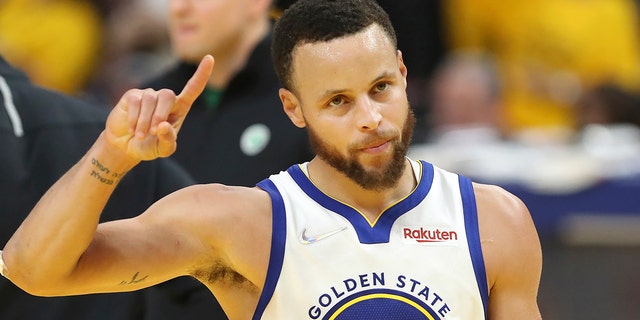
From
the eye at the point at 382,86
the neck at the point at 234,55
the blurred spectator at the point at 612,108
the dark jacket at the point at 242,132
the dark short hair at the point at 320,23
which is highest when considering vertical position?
the dark short hair at the point at 320,23

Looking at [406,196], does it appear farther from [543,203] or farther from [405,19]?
[405,19]

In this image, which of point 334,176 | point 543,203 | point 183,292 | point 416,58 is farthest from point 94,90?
point 334,176

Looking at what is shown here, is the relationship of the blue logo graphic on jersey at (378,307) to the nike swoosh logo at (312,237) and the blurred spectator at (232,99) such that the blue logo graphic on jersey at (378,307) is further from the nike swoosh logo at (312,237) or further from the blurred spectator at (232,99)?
the blurred spectator at (232,99)

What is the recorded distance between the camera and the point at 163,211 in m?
3.09

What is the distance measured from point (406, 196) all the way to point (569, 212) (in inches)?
142

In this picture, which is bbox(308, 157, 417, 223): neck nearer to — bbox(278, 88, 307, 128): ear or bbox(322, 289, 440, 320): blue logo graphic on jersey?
bbox(278, 88, 307, 128): ear

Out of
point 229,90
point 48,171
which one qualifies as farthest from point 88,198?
point 229,90

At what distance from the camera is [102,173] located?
2.91 meters

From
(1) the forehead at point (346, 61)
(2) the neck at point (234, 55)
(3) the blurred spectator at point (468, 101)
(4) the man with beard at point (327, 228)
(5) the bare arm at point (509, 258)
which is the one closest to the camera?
(4) the man with beard at point (327, 228)

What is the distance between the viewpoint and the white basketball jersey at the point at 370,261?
306 centimetres

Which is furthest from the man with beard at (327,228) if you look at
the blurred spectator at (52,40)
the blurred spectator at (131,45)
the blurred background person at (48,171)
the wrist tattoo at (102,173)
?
the blurred spectator at (52,40)

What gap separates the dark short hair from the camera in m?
3.12

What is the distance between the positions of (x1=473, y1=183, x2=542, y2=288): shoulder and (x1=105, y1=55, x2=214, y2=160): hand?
87 centimetres

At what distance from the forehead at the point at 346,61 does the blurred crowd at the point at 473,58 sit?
14.4 feet
